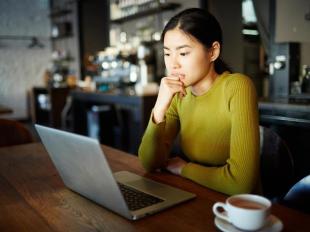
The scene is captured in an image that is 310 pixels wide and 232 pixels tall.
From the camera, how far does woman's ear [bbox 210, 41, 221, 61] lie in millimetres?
1218

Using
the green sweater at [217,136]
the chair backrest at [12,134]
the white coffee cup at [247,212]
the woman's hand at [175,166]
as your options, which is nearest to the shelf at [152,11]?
the chair backrest at [12,134]

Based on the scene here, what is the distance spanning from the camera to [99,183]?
0.79 m

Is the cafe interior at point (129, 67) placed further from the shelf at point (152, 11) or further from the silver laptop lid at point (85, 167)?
the silver laptop lid at point (85, 167)

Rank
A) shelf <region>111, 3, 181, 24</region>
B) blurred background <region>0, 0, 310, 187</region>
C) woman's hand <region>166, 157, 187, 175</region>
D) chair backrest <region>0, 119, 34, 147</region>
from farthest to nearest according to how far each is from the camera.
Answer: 1. shelf <region>111, 3, 181, 24</region>
2. blurred background <region>0, 0, 310, 187</region>
3. chair backrest <region>0, 119, 34, 147</region>
4. woman's hand <region>166, 157, 187, 175</region>

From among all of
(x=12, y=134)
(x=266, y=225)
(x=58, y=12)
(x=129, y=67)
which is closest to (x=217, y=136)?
(x=266, y=225)

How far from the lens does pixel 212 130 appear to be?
121 centimetres

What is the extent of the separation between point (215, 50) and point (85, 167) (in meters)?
0.68

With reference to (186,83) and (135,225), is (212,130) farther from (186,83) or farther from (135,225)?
(135,225)

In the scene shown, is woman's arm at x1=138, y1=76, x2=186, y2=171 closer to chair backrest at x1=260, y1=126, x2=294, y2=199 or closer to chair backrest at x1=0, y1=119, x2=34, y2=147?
chair backrest at x1=260, y1=126, x2=294, y2=199

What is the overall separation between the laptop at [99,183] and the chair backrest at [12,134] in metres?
0.99

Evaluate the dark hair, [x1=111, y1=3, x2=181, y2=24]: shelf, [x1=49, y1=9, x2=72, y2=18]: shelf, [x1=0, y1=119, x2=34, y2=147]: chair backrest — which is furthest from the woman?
[x1=49, y1=9, x2=72, y2=18]: shelf

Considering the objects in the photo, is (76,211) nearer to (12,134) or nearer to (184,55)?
(184,55)

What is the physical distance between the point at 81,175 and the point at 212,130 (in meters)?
0.54

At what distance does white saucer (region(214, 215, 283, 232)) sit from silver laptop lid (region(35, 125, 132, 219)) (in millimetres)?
203
